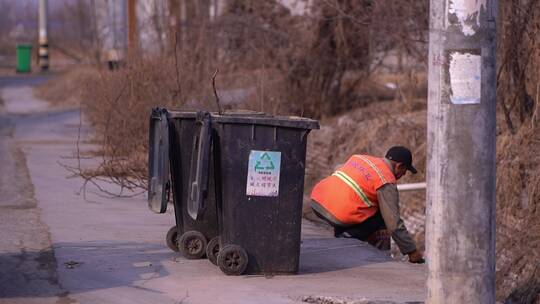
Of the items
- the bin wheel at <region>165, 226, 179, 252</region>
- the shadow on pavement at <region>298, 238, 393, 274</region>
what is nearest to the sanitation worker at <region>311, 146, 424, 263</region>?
the shadow on pavement at <region>298, 238, 393, 274</region>

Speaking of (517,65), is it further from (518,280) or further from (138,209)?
(138,209)

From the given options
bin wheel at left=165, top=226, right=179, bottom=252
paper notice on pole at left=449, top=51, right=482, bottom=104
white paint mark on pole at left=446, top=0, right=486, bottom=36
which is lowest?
bin wheel at left=165, top=226, right=179, bottom=252

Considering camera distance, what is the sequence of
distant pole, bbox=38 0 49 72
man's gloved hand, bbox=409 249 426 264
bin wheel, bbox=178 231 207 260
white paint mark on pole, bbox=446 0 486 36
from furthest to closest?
distant pole, bbox=38 0 49 72 < man's gloved hand, bbox=409 249 426 264 < bin wheel, bbox=178 231 207 260 < white paint mark on pole, bbox=446 0 486 36

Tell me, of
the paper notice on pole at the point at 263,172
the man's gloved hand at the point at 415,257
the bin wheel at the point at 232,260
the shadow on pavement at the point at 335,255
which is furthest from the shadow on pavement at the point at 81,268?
the man's gloved hand at the point at 415,257

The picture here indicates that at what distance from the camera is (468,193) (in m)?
5.69

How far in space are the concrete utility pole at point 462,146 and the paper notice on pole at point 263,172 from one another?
175cm

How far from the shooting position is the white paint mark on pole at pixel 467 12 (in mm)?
5637

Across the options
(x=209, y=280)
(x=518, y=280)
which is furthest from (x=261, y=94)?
(x=209, y=280)

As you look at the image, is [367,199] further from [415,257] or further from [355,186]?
[415,257]

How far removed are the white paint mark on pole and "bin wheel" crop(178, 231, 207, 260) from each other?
9.66 ft

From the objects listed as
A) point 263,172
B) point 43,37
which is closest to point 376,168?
point 263,172

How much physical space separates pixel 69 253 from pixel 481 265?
3.66 metres

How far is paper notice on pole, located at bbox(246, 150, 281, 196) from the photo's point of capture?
23.8 feet

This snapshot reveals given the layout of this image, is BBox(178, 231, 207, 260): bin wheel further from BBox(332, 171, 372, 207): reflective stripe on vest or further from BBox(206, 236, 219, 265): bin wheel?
BBox(332, 171, 372, 207): reflective stripe on vest
